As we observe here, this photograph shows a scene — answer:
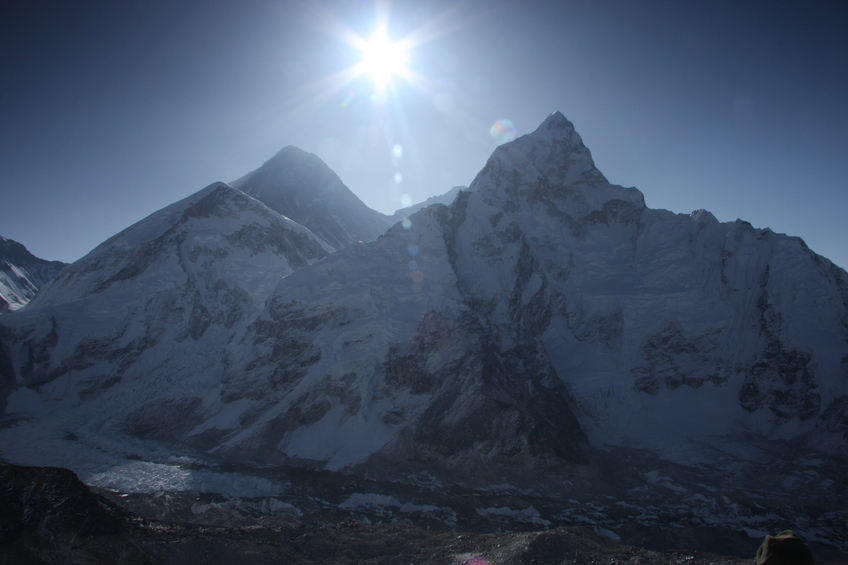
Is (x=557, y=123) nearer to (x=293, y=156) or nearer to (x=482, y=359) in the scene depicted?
(x=482, y=359)

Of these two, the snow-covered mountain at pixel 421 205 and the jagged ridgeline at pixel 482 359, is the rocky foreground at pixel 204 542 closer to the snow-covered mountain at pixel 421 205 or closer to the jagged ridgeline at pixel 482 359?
the jagged ridgeline at pixel 482 359

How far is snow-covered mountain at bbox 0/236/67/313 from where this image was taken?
420ft

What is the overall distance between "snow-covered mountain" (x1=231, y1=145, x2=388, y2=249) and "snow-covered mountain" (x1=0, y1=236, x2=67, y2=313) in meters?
70.0

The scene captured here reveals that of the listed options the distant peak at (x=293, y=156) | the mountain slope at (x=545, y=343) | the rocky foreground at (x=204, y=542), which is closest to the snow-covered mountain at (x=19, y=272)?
the distant peak at (x=293, y=156)

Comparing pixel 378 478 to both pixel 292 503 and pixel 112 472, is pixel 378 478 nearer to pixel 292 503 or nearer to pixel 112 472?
pixel 292 503

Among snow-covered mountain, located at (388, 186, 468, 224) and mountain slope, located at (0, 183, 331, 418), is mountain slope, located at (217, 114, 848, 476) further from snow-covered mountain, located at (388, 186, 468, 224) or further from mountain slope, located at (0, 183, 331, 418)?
snow-covered mountain, located at (388, 186, 468, 224)

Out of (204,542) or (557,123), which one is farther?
(557,123)

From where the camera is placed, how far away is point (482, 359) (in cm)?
5672

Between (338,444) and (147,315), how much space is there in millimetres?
48580

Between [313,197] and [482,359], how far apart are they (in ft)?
337

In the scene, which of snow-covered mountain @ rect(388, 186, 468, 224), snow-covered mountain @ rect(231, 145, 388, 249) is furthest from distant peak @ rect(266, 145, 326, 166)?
snow-covered mountain @ rect(388, 186, 468, 224)

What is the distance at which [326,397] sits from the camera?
58.0 m

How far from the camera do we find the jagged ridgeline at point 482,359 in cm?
4862

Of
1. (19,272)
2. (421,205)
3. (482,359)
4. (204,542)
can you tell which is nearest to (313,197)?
(421,205)
